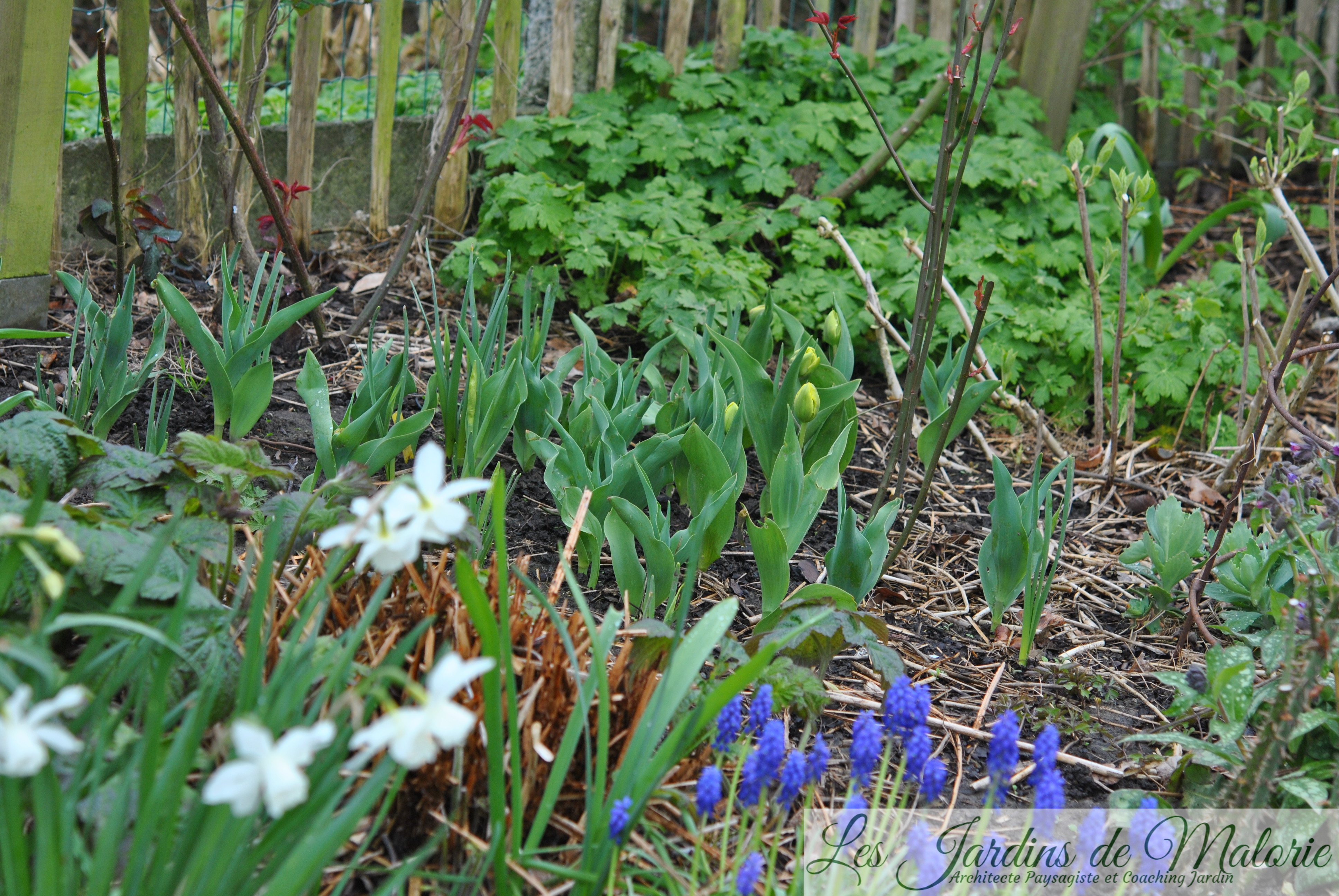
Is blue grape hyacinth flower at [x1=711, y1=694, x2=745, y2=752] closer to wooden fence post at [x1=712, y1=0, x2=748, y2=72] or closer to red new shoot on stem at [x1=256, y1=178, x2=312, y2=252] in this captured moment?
red new shoot on stem at [x1=256, y1=178, x2=312, y2=252]

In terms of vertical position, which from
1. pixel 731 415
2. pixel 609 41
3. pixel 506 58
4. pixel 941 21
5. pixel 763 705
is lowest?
pixel 763 705

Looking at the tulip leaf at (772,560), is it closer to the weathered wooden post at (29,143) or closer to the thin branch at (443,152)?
the thin branch at (443,152)

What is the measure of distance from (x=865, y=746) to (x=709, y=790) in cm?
18

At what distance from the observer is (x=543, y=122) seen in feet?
12.3

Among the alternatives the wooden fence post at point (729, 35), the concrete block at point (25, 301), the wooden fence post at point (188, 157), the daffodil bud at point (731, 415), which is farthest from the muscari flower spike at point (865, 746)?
the wooden fence post at point (729, 35)

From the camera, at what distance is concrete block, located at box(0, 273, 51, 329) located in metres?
2.58

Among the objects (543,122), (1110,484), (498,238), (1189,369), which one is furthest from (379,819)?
(543,122)

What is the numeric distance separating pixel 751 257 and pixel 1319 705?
2018 millimetres

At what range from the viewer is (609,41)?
400 cm

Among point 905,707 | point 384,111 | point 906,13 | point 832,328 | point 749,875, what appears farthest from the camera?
point 906,13

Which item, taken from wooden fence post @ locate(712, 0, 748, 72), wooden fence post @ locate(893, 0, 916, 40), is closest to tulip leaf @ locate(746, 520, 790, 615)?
wooden fence post @ locate(712, 0, 748, 72)

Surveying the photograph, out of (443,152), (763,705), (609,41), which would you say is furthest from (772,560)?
(609,41)

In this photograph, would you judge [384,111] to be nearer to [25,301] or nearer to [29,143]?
[29,143]

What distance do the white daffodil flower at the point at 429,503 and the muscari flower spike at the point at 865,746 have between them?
1.75 feet
